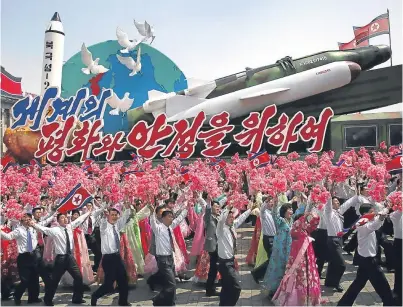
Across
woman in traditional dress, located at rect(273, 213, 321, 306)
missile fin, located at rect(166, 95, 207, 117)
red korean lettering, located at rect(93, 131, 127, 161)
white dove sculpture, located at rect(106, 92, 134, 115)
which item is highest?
white dove sculpture, located at rect(106, 92, 134, 115)

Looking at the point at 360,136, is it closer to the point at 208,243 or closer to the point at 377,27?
the point at 377,27

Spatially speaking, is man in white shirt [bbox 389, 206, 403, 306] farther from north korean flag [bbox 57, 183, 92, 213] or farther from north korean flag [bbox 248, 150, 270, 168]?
north korean flag [bbox 248, 150, 270, 168]

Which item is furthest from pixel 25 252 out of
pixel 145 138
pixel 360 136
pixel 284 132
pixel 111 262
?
pixel 360 136

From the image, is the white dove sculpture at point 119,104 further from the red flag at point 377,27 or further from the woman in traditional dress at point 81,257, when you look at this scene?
the woman in traditional dress at point 81,257

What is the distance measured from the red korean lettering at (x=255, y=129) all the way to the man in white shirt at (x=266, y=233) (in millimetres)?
12121

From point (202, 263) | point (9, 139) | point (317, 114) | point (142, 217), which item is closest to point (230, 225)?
point (202, 263)

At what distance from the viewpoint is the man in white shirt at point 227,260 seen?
6289 mm

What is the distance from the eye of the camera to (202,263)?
26.2ft

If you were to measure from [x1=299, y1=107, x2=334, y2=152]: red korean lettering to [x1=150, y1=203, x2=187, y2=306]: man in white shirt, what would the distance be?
1707 cm

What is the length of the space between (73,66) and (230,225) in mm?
32732

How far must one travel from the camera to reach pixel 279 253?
23.0 feet

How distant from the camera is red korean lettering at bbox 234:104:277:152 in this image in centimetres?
2109

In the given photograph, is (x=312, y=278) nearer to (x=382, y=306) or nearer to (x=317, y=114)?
(x=382, y=306)

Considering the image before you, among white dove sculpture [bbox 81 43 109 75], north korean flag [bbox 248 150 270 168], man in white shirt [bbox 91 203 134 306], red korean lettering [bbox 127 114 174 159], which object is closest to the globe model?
white dove sculpture [bbox 81 43 109 75]
